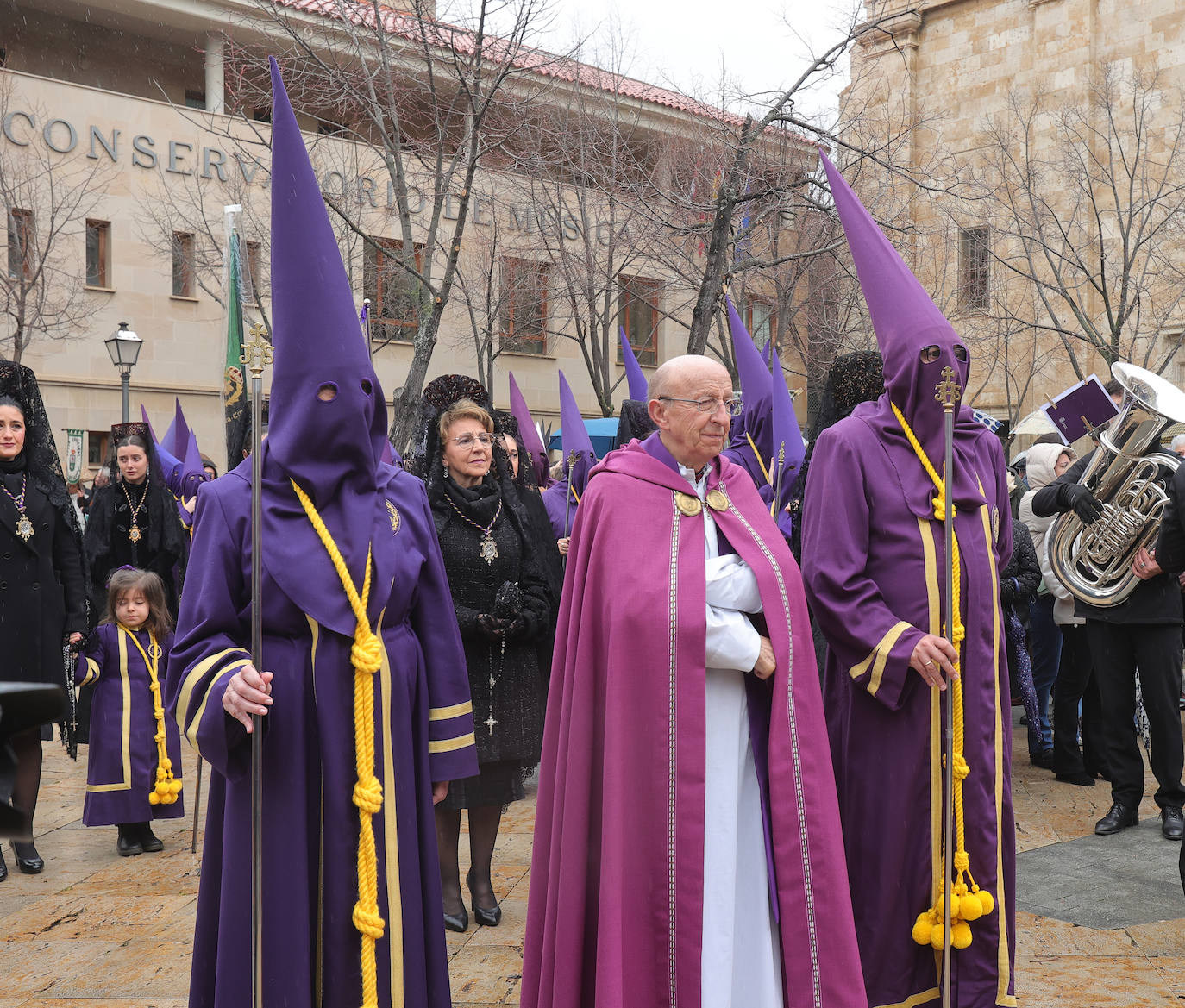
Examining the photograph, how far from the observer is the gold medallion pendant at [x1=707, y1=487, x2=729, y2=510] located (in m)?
3.73

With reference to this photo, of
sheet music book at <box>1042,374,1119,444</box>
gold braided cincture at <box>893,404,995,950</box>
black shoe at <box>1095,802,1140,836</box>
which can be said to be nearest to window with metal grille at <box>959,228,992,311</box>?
sheet music book at <box>1042,374,1119,444</box>

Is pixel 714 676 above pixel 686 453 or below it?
below

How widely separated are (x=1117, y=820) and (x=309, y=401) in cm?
518

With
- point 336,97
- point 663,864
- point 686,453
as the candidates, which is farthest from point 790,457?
point 336,97

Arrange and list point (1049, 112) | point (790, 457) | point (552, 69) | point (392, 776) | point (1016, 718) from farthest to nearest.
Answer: point (1049, 112)
point (552, 69)
point (1016, 718)
point (790, 457)
point (392, 776)

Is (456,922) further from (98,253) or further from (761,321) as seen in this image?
(98,253)

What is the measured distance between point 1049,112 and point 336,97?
13752 millimetres

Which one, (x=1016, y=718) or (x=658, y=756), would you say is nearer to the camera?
(x=658, y=756)

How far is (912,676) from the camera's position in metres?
4.16

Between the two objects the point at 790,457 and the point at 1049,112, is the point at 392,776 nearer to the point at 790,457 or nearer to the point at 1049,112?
the point at 790,457

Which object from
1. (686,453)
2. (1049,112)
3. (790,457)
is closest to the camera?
(686,453)

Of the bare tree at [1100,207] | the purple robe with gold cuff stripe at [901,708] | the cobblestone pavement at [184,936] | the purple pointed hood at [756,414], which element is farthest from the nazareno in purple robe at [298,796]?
the bare tree at [1100,207]

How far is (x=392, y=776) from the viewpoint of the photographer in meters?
3.46

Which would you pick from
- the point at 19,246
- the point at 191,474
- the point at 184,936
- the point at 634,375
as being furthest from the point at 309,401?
the point at 19,246
